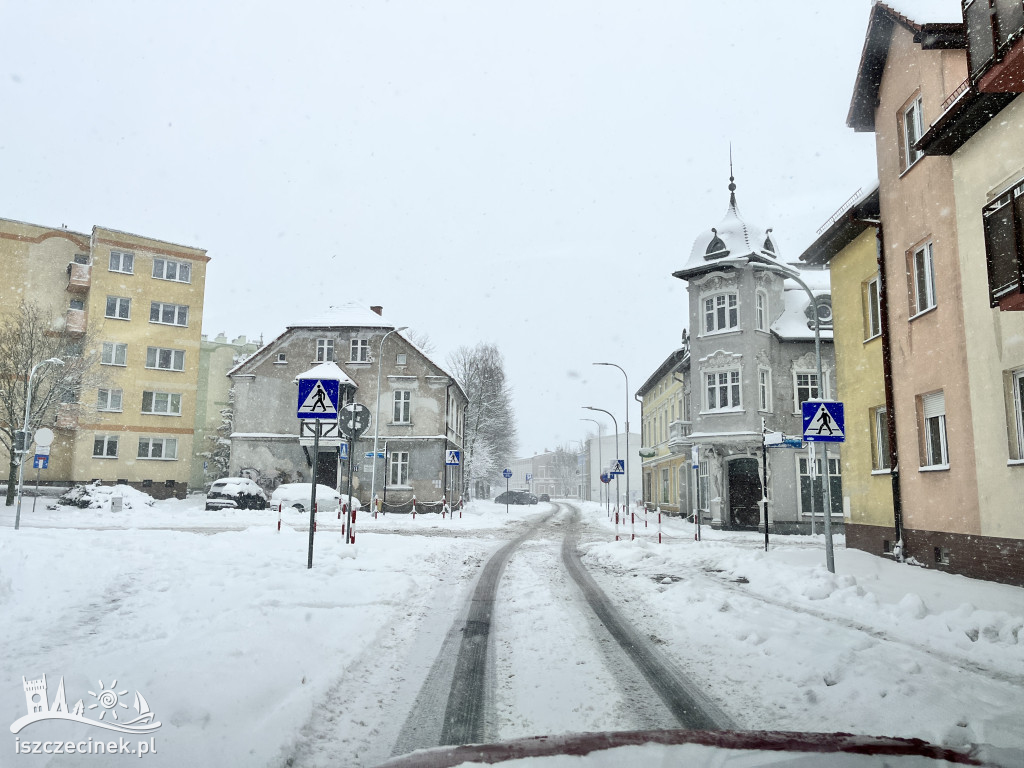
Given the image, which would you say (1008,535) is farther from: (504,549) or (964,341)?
(504,549)

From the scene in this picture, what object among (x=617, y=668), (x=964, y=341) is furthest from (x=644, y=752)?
(x=964, y=341)

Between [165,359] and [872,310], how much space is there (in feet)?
125

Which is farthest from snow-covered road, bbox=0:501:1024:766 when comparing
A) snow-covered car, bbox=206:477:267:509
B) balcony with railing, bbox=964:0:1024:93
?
snow-covered car, bbox=206:477:267:509

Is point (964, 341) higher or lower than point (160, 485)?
higher

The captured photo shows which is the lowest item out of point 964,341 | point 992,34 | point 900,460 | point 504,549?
point 504,549

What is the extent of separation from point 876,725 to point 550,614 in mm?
4736

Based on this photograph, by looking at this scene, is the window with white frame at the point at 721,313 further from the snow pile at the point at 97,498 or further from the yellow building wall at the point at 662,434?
the snow pile at the point at 97,498

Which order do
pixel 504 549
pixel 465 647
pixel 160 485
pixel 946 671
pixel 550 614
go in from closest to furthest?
pixel 946 671 → pixel 465 647 → pixel 550 614 → pixel 504 549 → pixel 160 485

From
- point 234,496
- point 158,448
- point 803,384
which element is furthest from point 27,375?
point 803,384

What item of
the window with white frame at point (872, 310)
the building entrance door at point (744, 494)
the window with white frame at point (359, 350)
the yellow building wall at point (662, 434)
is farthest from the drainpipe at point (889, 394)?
the window with white frame at point (359, 350)

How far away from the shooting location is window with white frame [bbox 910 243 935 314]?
1329cm

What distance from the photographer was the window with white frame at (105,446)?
3762 cm

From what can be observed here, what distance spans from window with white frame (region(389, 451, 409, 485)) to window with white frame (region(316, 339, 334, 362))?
6.86 meters

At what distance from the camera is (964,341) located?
11812mm
